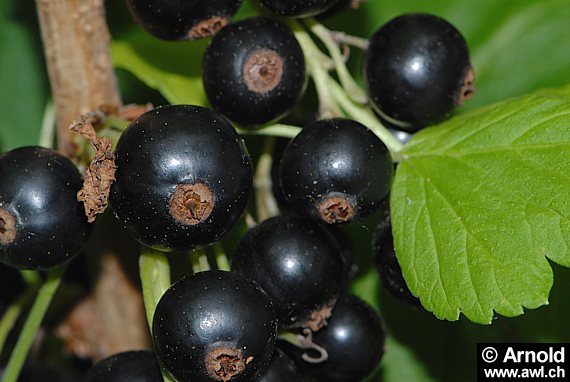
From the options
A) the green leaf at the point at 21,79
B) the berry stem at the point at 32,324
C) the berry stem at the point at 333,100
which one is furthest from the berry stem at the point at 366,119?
the green leaf at the point at 21,79

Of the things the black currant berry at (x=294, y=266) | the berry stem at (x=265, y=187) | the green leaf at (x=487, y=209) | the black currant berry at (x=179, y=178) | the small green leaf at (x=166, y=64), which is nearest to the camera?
the black currant berry at (x=179, y=178)

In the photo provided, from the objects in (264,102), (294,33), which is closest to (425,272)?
(264,102)

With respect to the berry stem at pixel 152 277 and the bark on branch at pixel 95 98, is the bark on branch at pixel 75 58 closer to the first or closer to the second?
the bark on branch at pixel 95 98

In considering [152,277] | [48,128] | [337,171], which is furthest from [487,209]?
[48,128]

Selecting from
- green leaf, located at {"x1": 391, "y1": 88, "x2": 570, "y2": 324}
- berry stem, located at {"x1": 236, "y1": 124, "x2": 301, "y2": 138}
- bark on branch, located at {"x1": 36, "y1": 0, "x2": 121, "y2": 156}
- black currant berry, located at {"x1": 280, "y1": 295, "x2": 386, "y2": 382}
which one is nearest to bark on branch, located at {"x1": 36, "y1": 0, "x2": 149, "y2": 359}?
bark on branch, located at {"x1": 36, "y1": 0, "x2": 121, "y2": 156}

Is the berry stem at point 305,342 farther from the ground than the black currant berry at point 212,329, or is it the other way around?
the black currant berry at point 212,329

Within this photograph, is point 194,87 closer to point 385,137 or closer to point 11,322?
point 385,137

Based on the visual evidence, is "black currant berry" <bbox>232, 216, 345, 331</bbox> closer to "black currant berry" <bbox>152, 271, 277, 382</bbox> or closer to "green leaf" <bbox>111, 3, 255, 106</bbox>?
"black currant berry" <bbox>152, 271, 277, 382</bbox>
